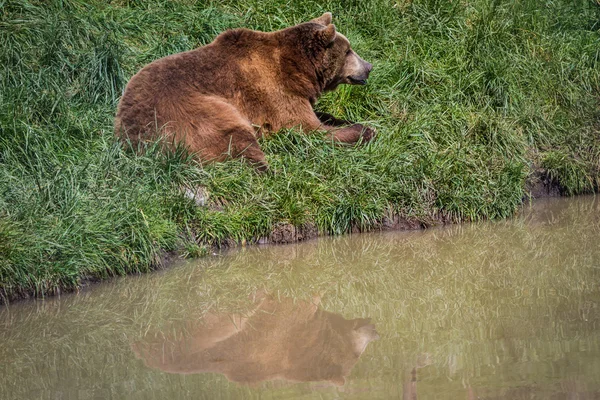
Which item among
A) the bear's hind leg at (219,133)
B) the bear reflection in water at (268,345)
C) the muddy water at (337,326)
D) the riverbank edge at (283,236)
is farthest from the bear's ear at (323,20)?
the bear reflection in water at (268,345)

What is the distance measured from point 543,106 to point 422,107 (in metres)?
1.44

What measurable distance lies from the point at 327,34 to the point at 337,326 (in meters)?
4.23

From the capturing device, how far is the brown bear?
8.02 metres

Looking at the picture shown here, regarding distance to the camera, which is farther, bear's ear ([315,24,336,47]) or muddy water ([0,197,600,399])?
bear's ear ([315,24,336,47])

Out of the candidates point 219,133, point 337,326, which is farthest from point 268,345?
point 219,133

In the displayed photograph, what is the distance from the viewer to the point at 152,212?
723 cm

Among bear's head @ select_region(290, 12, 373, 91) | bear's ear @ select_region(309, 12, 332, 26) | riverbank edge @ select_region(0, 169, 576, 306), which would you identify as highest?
bear's ear @ select_region(309, 12, 332, 26)

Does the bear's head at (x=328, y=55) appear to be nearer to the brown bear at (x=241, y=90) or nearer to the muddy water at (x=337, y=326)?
the brown bear at (x=241, y=90)

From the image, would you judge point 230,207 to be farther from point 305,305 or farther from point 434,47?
point 434,47

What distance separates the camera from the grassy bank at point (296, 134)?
22.7ft

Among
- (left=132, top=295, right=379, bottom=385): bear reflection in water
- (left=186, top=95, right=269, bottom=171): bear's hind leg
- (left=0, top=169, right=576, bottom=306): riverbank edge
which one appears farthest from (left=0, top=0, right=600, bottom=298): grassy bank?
(left=132, top=295, right=379, bottom=385): bear reflection in water

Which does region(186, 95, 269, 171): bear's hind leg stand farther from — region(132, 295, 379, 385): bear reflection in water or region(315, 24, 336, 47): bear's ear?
region(132, 295, 379, 385): bear reflection in water

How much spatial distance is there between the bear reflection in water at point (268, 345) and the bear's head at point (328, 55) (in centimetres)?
368

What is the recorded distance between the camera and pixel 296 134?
28.8 feet
